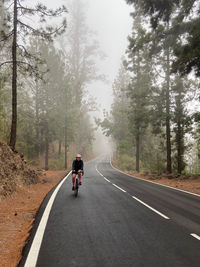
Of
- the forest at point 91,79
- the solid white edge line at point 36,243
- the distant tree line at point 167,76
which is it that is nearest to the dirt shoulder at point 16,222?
the solid white edge line at point 36,243

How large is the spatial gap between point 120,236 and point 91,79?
3986cm

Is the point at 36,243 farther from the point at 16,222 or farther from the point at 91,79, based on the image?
the point at 91,79

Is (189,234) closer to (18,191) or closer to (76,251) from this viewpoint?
(76,251)

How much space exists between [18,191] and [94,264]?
6862 millimetres

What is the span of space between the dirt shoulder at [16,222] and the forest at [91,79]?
527cm

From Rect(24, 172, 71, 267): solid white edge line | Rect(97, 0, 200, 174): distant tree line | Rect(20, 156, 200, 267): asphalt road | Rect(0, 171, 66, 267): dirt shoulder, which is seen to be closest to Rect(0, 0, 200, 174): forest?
Rect(97, 0, 200, 174): distant tree line

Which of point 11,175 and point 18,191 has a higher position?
point 11,175

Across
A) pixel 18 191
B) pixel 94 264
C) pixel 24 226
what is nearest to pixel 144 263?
pixel 94 264

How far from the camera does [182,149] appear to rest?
2014 cm

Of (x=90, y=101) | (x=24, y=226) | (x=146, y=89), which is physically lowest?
(x=24, y=226)

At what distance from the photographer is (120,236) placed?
4707 millimetres

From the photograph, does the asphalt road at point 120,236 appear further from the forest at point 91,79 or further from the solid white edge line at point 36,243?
the forest at point 91,79

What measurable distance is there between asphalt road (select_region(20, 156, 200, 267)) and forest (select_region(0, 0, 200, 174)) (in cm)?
726

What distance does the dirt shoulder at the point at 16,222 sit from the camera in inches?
156
